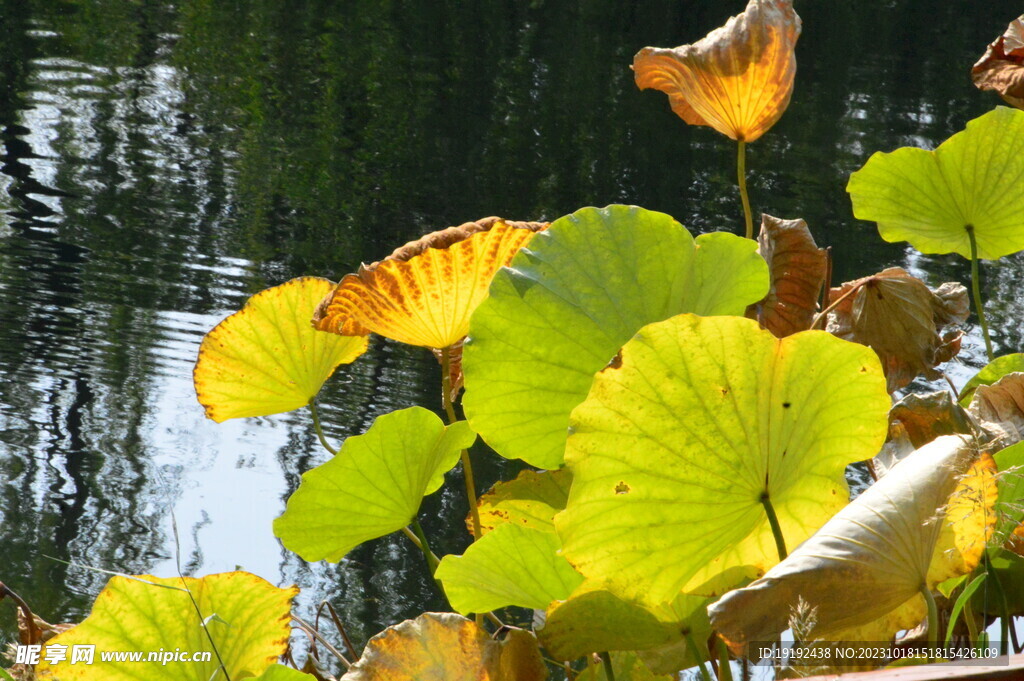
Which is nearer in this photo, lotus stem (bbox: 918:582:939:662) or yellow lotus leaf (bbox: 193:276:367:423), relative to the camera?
lotus stem (bbox: 918:582:939:662)

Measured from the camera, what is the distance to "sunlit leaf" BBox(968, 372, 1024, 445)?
1.75 ft

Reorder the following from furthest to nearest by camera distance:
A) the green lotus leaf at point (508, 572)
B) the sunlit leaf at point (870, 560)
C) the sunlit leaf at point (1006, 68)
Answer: the sunlit leaf at point (1006, 68), the green lotus leaf at point (508, 572), the sunlit leaf at point (870, 560)

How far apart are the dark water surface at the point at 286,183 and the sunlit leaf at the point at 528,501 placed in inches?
24.4

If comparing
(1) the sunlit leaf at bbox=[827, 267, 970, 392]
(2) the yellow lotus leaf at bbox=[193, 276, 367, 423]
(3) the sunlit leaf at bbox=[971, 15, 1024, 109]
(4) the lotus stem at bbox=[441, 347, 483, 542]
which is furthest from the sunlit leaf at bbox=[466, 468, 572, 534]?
(3) the sunlit leaf at bbox=[971, 15, 1024, 109]

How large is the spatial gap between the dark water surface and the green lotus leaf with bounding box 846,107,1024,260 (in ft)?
2.19

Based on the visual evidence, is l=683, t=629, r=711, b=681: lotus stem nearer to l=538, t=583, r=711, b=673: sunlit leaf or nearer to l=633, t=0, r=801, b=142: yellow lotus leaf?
l=538, t=583, r=711, b=673: sunlit leaf

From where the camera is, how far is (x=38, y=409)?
1604 millimetres

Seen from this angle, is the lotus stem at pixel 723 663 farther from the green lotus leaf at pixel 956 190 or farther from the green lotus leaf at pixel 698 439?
the green lotus leaf at pixel 956 190

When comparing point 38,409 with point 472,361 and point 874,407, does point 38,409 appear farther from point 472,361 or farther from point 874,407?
point 874,407

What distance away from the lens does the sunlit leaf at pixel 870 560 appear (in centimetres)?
34

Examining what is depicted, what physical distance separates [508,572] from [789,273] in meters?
0.30

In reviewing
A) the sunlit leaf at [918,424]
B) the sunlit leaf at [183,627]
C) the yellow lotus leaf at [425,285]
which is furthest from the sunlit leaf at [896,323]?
the sunlit leaf at [183,627]

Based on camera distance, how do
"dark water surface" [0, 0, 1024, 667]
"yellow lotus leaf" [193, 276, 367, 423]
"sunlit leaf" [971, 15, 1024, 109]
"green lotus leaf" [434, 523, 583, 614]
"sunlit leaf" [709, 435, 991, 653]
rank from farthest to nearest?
"dark water surface" [0, 0, 1024, 667] < "sunlit leaf" [971, 15, 1024, 109] < "yellow lotus leaf" [193, 276, 367, 423] < "green lotus leaf" [434, 523, 583, 614] < "sunlit leaf" [709, 435, 991, 653]

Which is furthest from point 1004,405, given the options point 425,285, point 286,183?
point 286,183
